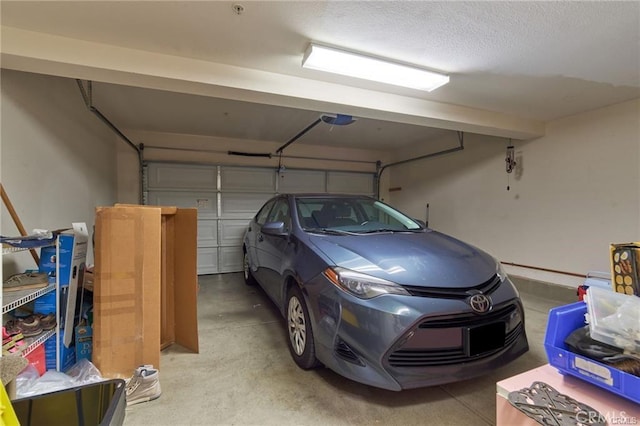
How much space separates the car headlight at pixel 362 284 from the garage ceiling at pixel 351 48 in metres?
1.58

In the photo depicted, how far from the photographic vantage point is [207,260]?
523 centimetres

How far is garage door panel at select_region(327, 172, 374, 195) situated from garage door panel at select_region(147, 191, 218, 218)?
2410 mm

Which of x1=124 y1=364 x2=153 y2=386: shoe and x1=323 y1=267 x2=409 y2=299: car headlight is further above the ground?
x1=323 y1=267 x2=409 y2=299: car headlight

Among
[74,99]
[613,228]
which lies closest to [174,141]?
[74,99]

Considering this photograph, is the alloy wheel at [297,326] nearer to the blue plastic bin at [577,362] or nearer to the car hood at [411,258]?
the car hood at [411,258]

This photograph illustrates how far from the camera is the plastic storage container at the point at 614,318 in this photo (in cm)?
84

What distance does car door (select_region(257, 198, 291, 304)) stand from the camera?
2477 mm

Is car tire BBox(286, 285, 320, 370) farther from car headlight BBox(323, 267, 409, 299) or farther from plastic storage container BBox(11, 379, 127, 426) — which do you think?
plastic storage container BBox(11, 379, 127, 426)

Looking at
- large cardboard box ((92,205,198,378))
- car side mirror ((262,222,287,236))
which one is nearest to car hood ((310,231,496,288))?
car side mirror ((262,222,287,236))

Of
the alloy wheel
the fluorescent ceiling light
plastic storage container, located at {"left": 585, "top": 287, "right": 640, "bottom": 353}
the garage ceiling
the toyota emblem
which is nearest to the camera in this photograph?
plastic storage container, located at {"left": 585, "top": 287, "right": 640, "bottom": 353}

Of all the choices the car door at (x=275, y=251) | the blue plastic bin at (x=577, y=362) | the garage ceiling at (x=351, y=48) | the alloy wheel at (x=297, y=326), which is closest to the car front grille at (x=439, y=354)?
the blue plastic bin at (x=577, y=362)

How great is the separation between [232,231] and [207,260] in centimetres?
69

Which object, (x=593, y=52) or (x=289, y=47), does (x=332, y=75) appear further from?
(x=593, y=52)

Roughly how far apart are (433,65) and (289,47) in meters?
1.22
